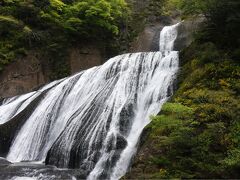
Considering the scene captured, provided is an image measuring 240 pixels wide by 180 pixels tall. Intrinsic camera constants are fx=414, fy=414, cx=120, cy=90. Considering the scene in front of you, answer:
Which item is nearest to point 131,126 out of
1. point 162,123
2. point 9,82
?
point 162,123

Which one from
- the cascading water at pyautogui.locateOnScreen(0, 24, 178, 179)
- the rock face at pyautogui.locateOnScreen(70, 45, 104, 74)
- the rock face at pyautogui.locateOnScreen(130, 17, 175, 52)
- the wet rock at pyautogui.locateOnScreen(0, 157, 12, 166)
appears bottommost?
the wet rock at pyautogui.locateOnScreen(0, 157, 12, 166)

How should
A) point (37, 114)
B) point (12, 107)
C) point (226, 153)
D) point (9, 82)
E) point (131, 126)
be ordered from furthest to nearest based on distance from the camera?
point (9, 82) < point (12, 107) < point (37, 114) < point (131, 126) < point (226, 153)

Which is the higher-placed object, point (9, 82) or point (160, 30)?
point (160, 30)

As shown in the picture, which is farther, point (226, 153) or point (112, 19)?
point (112, 19)

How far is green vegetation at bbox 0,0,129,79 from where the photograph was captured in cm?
2792

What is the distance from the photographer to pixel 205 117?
36.1ft

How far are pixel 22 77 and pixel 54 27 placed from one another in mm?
4678

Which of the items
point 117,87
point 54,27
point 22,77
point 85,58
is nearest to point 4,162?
point 117,87

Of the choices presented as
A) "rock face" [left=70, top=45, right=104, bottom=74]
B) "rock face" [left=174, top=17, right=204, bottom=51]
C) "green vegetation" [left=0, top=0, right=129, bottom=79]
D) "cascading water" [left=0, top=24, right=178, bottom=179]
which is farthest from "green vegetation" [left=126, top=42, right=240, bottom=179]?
"green vegetation" [left=0, top=0, right=129, bottom=79]

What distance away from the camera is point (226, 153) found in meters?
9.60

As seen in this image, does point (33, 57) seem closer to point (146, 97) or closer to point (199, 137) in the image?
point (146, 97)

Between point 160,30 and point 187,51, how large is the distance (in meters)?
13.9

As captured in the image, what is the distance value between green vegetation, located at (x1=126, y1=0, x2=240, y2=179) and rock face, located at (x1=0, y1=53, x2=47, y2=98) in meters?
13.7

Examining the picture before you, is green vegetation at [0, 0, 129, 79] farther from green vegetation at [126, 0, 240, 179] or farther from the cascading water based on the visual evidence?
green vegetation at [126, 0, 240, 179]
